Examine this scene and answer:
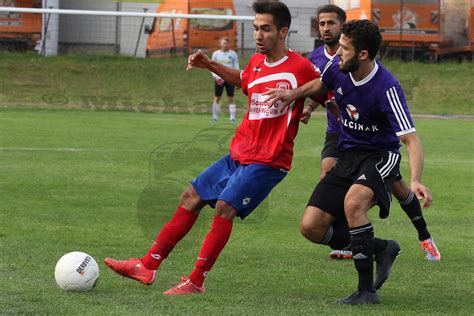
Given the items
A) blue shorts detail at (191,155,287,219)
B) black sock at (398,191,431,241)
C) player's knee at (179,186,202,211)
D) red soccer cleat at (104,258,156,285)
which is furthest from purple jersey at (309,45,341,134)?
red soccer cleat at (104,258,156,285)

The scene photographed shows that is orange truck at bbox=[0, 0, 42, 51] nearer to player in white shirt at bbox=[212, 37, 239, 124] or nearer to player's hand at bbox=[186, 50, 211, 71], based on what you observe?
player in white shirt at bbox=[212, 37, 239, 124]

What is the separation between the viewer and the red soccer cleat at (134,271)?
275 inches

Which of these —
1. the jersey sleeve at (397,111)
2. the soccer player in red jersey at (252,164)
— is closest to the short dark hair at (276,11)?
the soccer player in red jersey at (252,164)

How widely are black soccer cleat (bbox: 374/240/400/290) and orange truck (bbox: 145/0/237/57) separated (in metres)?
26.3

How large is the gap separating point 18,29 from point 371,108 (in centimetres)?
2716

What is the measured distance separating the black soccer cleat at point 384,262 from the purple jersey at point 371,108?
2.45 feet

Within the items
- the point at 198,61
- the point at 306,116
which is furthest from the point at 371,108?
the point at 198,61

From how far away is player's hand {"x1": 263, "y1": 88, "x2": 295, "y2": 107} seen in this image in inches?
266

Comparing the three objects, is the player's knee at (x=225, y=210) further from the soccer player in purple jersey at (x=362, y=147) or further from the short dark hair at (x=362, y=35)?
the short dark hair at (x=362, y=35)

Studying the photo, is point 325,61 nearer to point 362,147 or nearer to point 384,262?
point 362,147

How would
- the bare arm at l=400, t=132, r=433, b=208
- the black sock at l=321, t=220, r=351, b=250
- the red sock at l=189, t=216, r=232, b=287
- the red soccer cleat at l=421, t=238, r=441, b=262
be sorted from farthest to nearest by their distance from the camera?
the red soccer cleat at l=421, t=238, r=441, b=262 < the black sock at l=321, t=220, r=351, b=250 < the red sock at l=189, t=216, r=232, b=287 < the bare arm at l=400, t=132, r=433, b=208

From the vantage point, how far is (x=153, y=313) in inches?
240

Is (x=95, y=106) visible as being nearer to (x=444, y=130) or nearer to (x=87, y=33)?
(x=87, y=33)

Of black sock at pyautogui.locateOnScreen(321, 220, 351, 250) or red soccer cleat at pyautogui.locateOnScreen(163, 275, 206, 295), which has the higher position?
black sock at pyautogui.locateOnScreen(321, 220, 351, 250)
